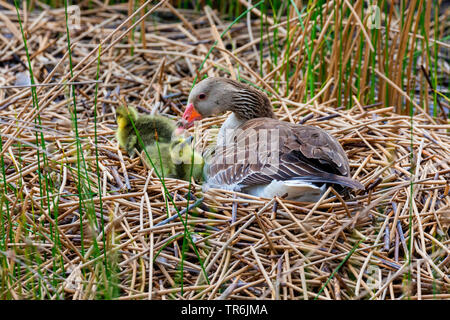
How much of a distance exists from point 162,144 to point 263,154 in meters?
0.86

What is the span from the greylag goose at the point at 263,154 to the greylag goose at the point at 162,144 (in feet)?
0.46

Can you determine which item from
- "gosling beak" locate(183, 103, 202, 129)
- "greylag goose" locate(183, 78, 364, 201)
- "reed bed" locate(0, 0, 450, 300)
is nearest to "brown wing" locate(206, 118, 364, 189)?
"greylag goose" locate(183, 78, 364, 201)

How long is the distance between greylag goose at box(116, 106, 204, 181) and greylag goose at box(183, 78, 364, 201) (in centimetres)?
14

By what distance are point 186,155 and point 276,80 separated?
1869mm

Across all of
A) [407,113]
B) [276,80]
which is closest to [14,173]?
[276,80]

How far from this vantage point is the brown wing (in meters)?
3.51

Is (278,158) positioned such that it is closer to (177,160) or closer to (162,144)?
(177,160)

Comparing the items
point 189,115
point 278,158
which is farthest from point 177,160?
point 278,158

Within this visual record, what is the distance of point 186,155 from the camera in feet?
13.2

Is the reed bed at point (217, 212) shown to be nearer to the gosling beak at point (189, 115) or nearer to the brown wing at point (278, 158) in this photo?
the brown wing at point (278, 158)

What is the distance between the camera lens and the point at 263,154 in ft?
12.2

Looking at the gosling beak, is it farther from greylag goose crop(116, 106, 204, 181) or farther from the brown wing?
the brown wing
